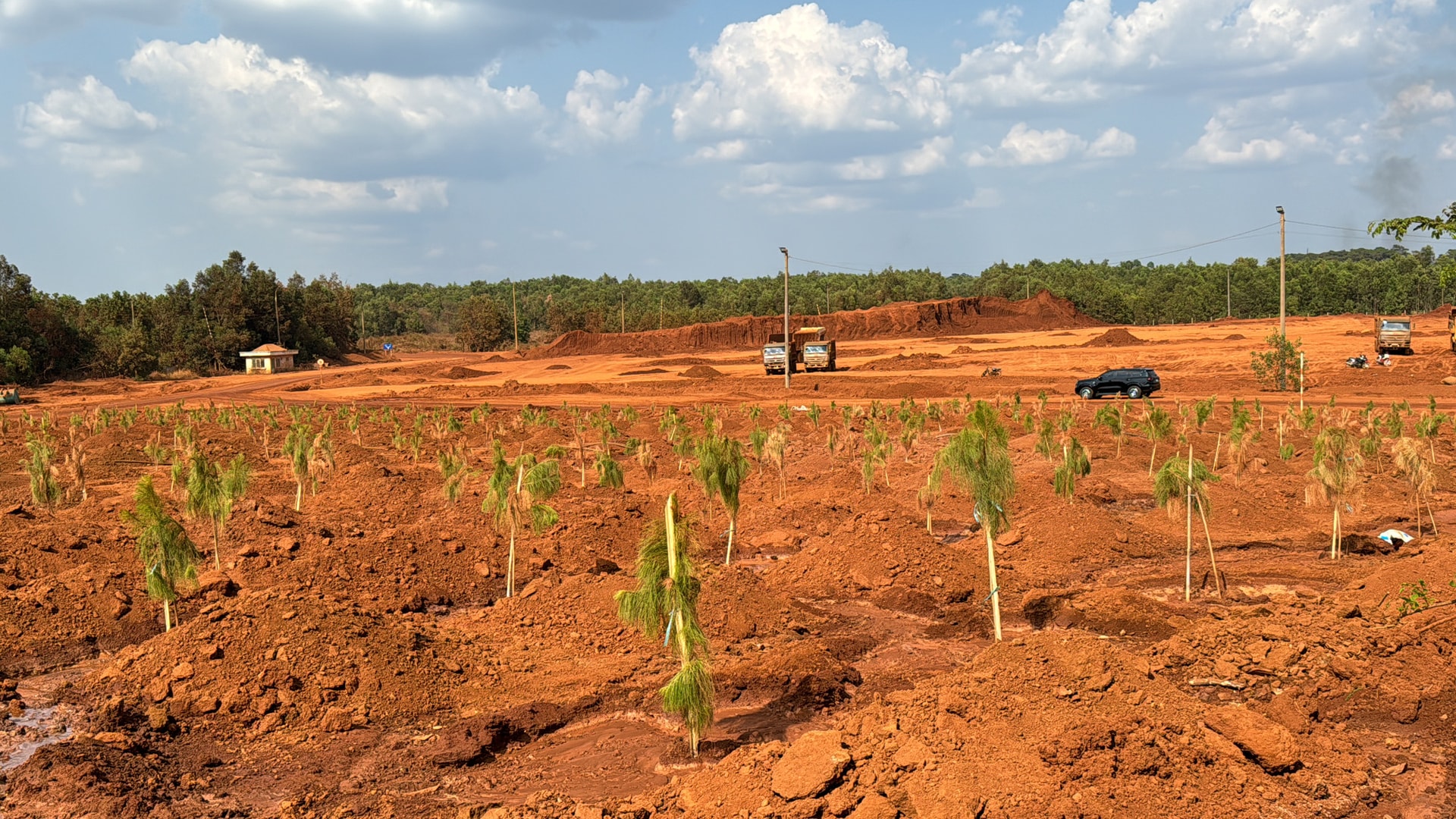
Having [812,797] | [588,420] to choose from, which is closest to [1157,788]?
[812,797]

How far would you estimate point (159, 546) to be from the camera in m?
13.1

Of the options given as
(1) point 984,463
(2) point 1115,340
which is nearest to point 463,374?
(2) point 1115,340

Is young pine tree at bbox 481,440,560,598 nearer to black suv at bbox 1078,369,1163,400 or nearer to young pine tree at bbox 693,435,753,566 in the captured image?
young pine tree at bbox 693,435,753,566

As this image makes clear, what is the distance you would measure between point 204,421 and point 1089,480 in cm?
3142

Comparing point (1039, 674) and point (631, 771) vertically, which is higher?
point (1039, 674)

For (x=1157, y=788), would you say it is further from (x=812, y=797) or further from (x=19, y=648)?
(x=19, y=648)

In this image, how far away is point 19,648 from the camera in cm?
1390

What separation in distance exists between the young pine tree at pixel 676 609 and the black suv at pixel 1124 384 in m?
38.6

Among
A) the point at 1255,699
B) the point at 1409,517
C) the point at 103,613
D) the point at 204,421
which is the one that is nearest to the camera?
the point at 1255,699

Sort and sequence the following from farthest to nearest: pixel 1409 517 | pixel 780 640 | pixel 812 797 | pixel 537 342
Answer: pixel 537 342 < pixel 1409 517 < pixel 780 640 < pixel 812 797

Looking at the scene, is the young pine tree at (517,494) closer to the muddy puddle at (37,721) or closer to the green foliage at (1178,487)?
the muddy puddle at (37,721)

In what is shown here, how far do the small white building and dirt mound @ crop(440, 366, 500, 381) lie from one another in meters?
17.5

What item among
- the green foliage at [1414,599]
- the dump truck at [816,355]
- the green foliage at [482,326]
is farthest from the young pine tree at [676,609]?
the green foliage at [482,326]

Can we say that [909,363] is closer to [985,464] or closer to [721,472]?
[721,472]
